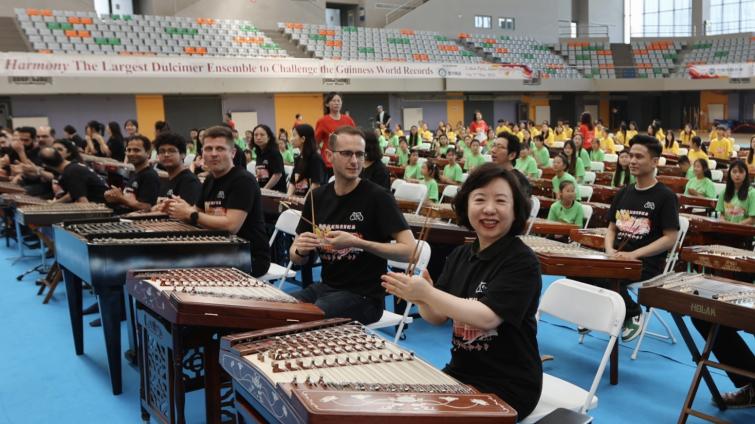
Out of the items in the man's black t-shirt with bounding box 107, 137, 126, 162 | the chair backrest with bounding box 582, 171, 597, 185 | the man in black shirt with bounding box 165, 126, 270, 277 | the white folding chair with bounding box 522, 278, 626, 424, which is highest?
the man's black t-shirt with bounding box 107, 137, 126, 162

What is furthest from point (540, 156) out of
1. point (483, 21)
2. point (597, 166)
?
point (483, 21)

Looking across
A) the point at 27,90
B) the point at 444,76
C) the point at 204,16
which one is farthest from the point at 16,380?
the point at 204,16

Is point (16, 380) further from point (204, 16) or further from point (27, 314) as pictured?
point (204, 16)

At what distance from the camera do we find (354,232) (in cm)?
392

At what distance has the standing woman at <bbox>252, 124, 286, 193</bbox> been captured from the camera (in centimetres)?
801

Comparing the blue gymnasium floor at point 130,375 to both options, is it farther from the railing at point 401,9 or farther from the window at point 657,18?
the window at point 657,18

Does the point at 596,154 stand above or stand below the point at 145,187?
below

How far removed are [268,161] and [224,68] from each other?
12.3m

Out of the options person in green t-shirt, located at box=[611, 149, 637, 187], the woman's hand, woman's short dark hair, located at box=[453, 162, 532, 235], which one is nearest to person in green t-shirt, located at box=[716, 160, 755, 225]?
person in green t-shirt, located at box=[611, 149, 637, 187]

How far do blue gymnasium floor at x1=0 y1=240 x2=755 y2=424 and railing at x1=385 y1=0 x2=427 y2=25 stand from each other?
25121mm

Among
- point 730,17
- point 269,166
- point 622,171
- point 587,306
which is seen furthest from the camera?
Answer: point 730,17

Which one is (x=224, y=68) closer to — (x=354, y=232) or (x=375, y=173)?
(x=375, y=173)

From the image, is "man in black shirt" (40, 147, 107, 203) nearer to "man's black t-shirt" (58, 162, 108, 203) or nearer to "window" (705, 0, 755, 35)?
"man's black t-shirt" (58, 162, 108, 203)

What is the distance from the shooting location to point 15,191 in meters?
8.96
